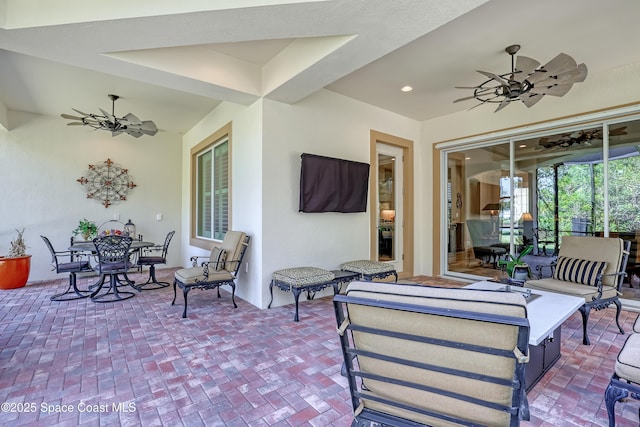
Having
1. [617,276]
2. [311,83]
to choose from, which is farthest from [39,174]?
[617,276]

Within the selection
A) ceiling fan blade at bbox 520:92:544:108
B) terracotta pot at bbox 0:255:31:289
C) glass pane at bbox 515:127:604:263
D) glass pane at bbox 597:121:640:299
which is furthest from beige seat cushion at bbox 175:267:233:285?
glass pane at bbox 597:121:640:299

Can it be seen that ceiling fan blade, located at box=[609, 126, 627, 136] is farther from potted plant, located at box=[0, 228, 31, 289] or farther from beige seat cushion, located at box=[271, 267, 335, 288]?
potted plant, located at box=[0, 228, 31, 289]

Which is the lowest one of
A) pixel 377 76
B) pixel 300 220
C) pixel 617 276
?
pixel 617 276

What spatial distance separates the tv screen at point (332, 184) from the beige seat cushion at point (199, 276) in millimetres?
1341

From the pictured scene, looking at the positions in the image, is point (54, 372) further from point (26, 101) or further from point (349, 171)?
point (26, 101)

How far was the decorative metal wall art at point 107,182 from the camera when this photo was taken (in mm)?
6082

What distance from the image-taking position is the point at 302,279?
360 centimetres

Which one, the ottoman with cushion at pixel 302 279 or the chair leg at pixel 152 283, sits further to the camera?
the chair leg at pixel 152 283

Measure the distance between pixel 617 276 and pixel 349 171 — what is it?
336 cm

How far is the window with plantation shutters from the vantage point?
5.26 meters

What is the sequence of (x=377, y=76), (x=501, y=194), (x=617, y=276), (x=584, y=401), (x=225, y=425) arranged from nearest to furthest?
(x=225, y=425) < (x=584, y=401) < (x=617, y=276) < (x=377, y=76) < (x=501, y=194)

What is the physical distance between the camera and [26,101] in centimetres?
496

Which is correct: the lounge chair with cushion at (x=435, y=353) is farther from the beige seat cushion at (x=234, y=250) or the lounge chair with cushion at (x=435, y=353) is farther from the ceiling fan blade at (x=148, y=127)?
the ceiling fan blade at (x=148, y=127)

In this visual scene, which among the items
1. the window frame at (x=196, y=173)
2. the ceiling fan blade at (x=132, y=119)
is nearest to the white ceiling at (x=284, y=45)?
the ceiling fan blade at (x=132, y=119)
